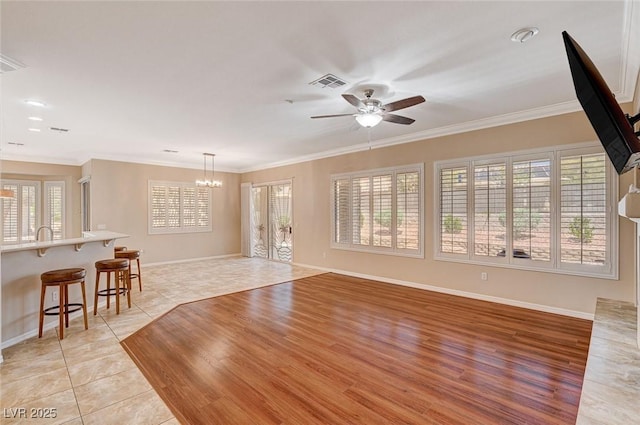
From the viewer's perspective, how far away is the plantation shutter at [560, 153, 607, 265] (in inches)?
149

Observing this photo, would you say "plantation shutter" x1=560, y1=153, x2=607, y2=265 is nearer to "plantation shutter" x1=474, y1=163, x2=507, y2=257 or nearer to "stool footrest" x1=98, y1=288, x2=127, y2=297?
"plantation shutter" x1=474, y1=163, x2=507, y2=257

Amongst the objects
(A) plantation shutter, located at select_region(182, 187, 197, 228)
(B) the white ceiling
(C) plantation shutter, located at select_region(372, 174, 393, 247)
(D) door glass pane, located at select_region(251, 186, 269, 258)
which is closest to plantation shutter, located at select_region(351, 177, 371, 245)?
(C) plantation shutter, located at select_region(372, 174, 393, 247)

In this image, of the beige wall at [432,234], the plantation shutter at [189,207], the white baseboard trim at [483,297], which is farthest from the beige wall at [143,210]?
the white baseboard trim at [483,297]

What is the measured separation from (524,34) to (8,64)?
4445mm

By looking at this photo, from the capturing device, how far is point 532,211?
4301 millimetres

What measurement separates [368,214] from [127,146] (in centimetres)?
524

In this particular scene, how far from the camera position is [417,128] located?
17.0 ft

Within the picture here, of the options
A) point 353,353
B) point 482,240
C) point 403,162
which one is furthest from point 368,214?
point 353,353

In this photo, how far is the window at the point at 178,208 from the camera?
793 cm

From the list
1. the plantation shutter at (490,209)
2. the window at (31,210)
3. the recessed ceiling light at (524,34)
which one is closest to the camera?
the recessed ceiling light at (524,34)

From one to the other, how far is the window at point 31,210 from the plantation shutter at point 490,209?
9742 mm

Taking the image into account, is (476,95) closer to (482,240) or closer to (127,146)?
(482,240)

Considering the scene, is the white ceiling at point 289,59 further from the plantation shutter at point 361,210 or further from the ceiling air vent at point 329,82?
the plantation shutter at point 361,210

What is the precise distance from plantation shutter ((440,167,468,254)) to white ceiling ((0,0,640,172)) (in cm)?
80
